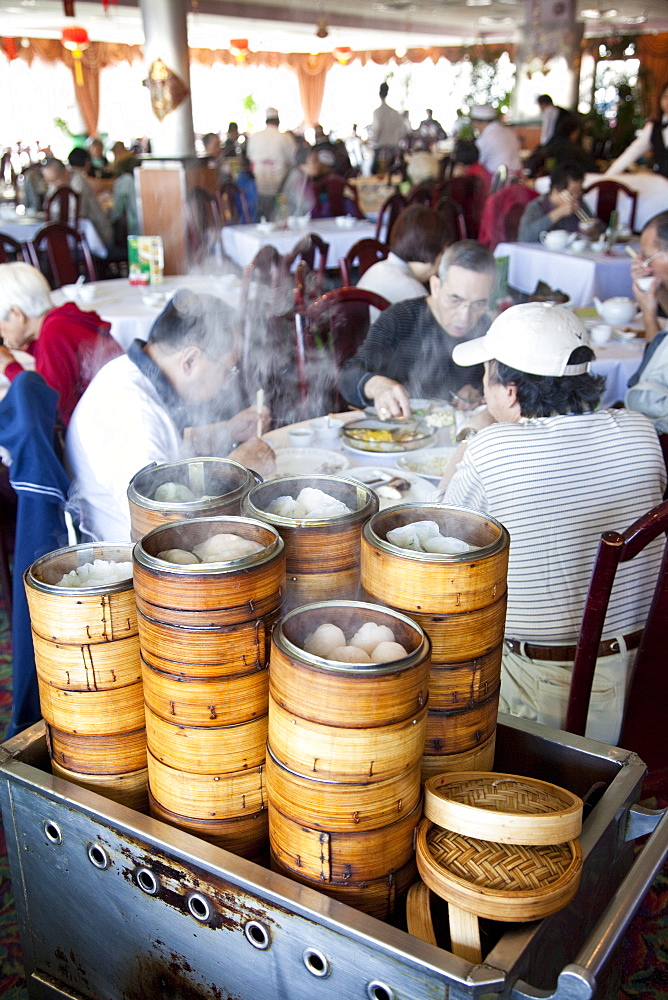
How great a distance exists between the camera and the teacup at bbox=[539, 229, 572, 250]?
5.68 metres

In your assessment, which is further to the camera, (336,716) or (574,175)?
(574,175)

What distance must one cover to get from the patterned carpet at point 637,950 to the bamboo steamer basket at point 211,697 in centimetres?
125

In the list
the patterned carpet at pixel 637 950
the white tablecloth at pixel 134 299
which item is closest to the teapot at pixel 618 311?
the white tablecloth at pixel 134 299

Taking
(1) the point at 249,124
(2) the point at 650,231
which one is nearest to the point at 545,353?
(2) the point at 650,231

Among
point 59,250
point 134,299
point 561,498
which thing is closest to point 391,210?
point 59,250

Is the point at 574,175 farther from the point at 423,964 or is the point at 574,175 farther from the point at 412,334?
the point at 423,964

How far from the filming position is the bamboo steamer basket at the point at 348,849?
878 millimetres

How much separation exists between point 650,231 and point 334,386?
156 cm

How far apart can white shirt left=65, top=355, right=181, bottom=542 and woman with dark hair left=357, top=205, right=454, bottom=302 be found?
1.87 m

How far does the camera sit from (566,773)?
1.19 m

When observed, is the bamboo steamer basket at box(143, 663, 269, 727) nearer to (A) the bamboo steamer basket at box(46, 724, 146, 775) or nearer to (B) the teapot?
(A) the bamboo steamer basket at box(46, 724, 146, 775)

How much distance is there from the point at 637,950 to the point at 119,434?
1728mm

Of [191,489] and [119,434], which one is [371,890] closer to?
[191,489]

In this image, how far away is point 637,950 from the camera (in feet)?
6.32
